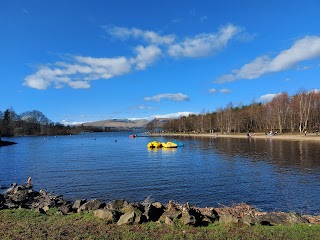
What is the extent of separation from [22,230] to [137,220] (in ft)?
16.5

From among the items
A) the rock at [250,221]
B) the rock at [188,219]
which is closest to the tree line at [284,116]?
the rock at [250,221]

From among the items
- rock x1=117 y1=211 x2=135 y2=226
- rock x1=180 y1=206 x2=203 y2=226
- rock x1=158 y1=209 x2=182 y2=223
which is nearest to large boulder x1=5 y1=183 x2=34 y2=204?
rock x1=117 y1=211 x2=135 y2=226

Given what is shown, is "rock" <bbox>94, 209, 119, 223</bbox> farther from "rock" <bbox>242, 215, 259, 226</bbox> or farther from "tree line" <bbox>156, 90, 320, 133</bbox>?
"tree line" <bbox>156, 90, 320, 133</bbox>

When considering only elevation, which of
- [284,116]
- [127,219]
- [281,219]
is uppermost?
[284,116]

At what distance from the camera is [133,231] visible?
1234cm

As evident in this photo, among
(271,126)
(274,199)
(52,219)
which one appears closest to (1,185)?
(52,219)

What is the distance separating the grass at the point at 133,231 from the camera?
38.3ft

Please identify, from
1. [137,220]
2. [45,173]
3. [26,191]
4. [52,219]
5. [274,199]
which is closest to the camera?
[137,220]

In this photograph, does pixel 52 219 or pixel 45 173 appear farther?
pixel 45 173

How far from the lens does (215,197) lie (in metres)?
25.4

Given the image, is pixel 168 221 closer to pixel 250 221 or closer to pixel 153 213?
pixel 153 213

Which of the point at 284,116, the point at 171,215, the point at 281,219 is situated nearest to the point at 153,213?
the point at 171,215

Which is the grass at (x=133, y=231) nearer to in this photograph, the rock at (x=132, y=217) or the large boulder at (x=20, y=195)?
the rock at (x=132, y=217)

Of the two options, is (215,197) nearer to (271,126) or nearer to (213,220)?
(213,220)
